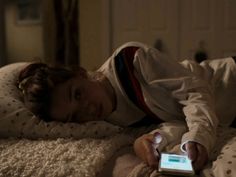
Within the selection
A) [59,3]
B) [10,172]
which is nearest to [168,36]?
[59,3]

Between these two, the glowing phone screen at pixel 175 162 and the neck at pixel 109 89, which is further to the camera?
the neck at pixel 109 89

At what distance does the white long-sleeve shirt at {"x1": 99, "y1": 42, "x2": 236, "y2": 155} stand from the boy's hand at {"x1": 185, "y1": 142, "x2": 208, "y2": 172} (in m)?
0.07

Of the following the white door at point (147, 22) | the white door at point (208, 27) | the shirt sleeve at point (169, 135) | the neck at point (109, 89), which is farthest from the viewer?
the white door at point (147, 22)

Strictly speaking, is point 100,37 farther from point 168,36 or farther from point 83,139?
point 83,139

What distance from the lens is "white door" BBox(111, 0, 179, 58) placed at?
2953 mm

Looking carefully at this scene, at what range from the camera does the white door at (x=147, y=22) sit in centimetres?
295

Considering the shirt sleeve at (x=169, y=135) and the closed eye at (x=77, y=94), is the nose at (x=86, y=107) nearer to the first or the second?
the closed eye at (x=77, y=94)

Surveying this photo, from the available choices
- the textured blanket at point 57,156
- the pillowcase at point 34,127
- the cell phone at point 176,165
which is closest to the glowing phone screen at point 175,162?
the cell phone at point 176,165

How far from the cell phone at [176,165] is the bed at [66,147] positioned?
21 millimetres

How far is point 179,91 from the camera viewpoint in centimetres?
92

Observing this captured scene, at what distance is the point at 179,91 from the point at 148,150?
235 millimetres

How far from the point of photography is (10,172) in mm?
708

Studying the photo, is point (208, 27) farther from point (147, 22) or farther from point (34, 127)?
point (34, 127)

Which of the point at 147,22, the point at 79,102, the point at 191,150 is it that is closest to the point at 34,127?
the point at 79,102
